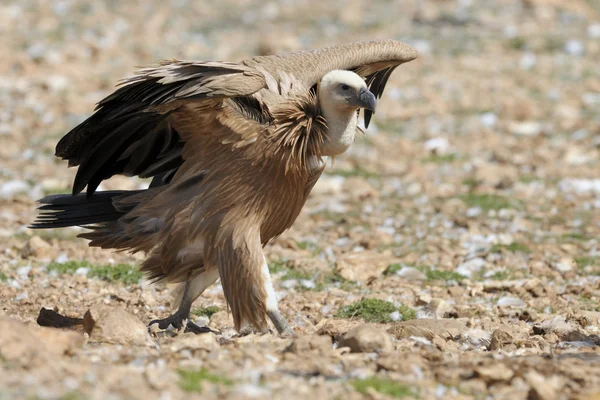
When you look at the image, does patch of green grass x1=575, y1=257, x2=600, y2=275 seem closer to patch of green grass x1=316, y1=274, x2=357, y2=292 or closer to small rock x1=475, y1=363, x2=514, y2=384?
patch of green grass x1=316, y1=274, x2=357, y2=292

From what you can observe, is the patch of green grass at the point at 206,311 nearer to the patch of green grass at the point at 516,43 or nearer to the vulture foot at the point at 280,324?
the vulture foot at the point at 280,324

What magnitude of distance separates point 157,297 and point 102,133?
5.42 ft

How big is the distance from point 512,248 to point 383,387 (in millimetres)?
5047

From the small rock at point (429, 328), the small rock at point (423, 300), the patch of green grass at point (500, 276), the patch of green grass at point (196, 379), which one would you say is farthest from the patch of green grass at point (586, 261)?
the patch of green grass at point (196, 379)

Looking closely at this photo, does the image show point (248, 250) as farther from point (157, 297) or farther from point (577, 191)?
point (577, 191)

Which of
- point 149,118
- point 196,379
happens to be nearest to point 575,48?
point 149,118

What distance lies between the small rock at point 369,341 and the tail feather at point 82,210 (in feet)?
7.36

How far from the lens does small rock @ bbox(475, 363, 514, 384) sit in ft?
15.4

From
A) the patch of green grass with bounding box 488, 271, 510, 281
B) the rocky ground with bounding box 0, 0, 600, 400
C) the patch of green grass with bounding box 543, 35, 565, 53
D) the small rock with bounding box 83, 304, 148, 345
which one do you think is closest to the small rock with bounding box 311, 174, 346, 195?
the rocky ground with bounding box 0, 0, 600, 400

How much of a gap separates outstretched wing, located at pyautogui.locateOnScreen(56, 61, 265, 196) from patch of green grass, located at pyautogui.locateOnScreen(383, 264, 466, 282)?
2398 mm

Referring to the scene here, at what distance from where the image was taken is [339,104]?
6441mm

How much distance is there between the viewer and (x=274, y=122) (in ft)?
20.9

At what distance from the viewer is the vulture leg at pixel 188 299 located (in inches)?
263

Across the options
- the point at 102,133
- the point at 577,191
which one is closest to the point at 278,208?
the point at 102,133
